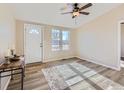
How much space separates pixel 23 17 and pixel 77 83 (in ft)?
10.8

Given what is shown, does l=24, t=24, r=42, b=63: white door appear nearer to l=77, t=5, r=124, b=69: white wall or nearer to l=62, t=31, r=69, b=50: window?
l=62, t=31, r=69, b=50: window

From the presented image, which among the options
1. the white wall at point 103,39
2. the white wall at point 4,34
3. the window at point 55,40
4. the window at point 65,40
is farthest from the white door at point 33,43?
the white wall at point 103,39

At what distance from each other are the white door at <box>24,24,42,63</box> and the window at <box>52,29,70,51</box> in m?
0.89

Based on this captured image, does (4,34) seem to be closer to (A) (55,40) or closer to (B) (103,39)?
(A) (55,40)

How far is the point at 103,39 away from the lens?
177 inches

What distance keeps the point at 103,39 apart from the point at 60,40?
2.45 metres

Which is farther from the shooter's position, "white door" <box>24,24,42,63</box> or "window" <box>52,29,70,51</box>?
"window" <box>52,29,70,51</box>

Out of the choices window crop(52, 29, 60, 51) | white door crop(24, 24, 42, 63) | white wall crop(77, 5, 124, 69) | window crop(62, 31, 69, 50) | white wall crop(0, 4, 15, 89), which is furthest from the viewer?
window crop(62, 31, 69, 50)

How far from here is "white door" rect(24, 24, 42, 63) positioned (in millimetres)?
4527

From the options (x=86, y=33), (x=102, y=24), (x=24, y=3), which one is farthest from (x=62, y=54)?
(x=24, y=3)

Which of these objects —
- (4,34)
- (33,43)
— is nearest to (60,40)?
(33,43)

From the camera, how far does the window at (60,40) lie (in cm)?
550

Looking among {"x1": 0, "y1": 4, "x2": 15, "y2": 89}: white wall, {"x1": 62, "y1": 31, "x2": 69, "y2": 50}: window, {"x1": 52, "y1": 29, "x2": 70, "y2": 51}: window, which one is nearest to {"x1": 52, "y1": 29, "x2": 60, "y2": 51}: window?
{"x1": 52, "y1": 29, "x2": 70, "y2": 51}: window

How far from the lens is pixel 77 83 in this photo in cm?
269
